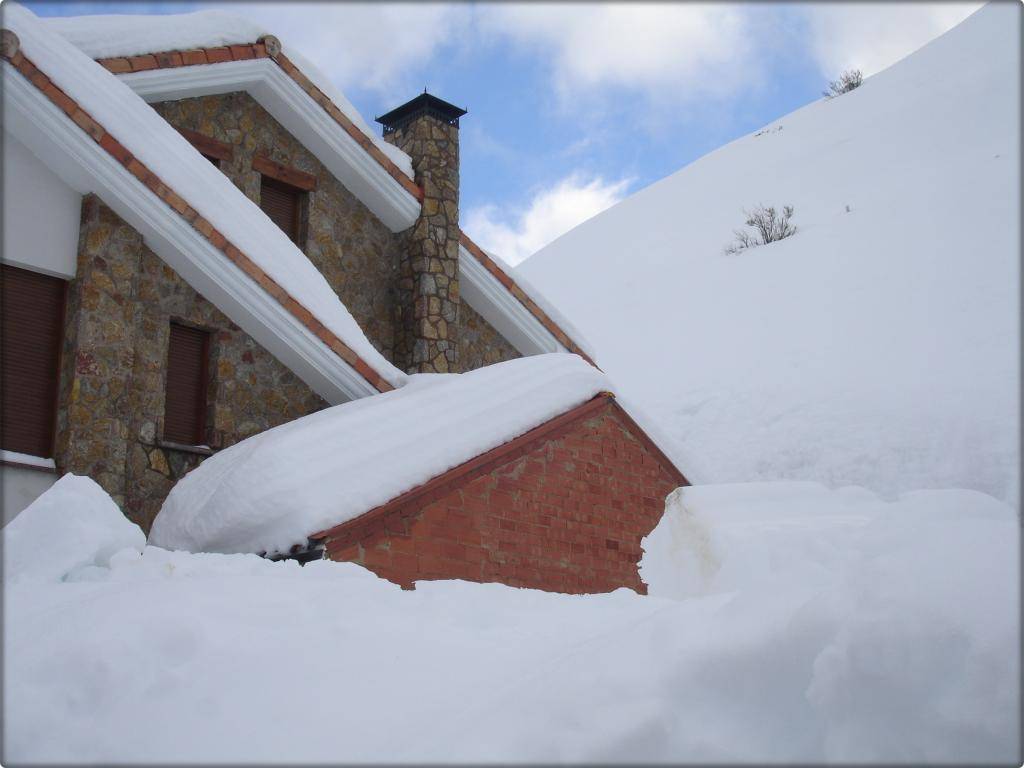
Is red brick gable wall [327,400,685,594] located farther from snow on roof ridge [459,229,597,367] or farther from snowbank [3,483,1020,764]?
snow on roof ridge [459,229,597,367]

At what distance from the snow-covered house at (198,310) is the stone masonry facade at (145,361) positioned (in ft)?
0.06

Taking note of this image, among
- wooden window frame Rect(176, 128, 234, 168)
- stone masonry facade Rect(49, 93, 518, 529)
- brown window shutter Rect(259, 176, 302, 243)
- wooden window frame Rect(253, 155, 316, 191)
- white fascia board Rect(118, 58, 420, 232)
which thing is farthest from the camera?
brown window shutter Rect(259, 176, 302, 243)

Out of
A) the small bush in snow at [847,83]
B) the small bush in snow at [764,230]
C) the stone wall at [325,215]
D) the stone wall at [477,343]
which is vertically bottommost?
the stone wall at [477,343]

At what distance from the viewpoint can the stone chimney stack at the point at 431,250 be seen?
1112 cm

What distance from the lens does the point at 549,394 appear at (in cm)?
830

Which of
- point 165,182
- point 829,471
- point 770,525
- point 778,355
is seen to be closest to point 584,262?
point 778,355

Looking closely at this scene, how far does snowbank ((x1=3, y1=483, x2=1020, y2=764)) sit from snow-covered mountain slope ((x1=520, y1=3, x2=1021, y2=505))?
396cm

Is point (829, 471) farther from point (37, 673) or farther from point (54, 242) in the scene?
point (37, 673)

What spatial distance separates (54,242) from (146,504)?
2203 millimetres

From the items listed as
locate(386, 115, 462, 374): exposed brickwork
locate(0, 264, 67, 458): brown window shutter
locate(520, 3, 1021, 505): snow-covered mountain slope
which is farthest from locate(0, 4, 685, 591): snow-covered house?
locate(520, 3, 1021, 505): snow-covered mountain slope

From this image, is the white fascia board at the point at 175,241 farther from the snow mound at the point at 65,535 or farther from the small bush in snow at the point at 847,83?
the small bush in snow at the point at 847,83

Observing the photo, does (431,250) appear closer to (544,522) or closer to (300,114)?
(300,114)

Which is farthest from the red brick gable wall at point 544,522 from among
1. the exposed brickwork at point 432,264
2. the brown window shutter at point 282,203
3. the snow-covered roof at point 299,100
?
the brown window shutter at point 282,203

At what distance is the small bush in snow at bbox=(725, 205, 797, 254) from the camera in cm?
2664
